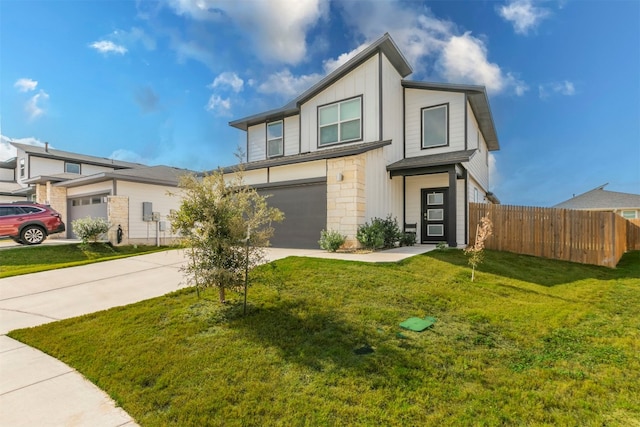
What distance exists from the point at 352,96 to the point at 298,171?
3.89m

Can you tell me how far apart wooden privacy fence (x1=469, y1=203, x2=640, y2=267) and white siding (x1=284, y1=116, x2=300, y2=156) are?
8.02 metres

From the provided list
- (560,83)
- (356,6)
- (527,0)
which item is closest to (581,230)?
(527,0)

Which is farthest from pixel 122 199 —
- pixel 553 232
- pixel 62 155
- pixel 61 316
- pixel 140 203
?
pixel 553 232

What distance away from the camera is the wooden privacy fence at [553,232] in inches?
413

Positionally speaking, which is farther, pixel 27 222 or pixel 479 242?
pixel 27 222

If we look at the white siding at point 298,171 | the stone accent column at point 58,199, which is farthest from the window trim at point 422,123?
the stone accent column at point 58,199

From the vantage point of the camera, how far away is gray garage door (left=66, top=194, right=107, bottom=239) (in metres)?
16.6

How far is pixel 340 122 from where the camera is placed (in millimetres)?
12539

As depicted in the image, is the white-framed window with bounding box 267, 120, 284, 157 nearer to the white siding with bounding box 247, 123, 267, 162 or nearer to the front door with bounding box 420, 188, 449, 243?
the white siding with bounding box 247, 123, 267, 162

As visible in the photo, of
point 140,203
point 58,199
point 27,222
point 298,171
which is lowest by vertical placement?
point 27,222

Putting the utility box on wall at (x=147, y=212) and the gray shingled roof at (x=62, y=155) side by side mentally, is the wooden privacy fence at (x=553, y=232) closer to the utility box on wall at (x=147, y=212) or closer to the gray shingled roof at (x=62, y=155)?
the utility box on wall at (x=147, y=212)

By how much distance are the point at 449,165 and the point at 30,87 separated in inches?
603

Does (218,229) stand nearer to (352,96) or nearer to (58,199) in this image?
(352,96)

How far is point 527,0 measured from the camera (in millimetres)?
11039
